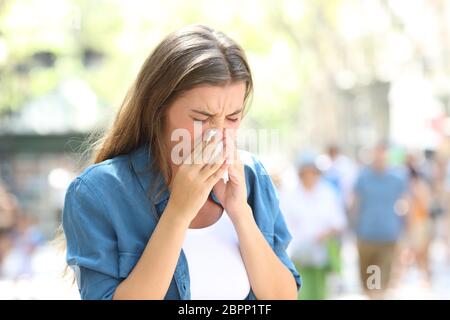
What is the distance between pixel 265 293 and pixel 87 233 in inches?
19.5

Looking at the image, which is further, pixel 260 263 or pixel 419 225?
pixel 419 225

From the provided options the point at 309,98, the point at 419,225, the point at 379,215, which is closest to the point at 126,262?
the point at 379,215

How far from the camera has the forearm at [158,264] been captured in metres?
2.01

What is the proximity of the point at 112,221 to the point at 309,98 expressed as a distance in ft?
65.1

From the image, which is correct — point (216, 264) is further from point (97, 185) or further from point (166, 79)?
point (166, 79)

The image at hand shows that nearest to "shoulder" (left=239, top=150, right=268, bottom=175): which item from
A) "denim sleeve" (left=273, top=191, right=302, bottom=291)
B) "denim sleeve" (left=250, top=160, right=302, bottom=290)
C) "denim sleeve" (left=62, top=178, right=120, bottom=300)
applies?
"denim sleeve" (left=250, top=160, right=302, bottom=290)

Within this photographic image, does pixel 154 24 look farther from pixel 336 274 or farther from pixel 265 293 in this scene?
pixel 265 293

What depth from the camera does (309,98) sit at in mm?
21672

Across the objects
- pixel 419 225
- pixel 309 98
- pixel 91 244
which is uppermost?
pixel 91 244

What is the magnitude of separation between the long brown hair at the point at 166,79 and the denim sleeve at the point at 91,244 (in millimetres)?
219

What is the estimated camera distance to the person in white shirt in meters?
7.35

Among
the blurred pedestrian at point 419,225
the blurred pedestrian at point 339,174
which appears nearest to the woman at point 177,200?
the blurred pedestrian at point 339,174

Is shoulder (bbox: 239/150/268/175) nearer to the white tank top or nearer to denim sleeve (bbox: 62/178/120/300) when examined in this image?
the white tank top

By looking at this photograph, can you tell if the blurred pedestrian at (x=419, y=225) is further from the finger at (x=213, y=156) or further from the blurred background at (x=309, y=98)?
the finger at (x=213, y=156)
